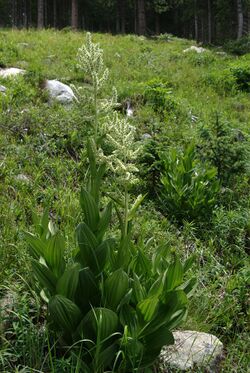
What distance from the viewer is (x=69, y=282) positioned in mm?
2865

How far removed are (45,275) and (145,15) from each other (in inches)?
1712

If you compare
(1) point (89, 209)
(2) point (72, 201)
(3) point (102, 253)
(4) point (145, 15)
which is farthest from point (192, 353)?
(4) point (145, 15)

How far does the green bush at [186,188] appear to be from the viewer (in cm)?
574

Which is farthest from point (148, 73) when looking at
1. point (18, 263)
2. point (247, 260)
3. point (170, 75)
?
point (18, 263)

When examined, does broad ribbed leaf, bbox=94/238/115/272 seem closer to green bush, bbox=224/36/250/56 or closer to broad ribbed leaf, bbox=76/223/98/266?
broad ribbed leaf, bbox=76/223/98/266

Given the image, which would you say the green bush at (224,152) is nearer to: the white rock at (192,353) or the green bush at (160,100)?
the green bush at (160,100)

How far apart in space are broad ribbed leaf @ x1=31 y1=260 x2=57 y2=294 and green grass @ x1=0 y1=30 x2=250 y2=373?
31cm

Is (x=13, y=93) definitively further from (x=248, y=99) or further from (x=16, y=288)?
(x=248, y=99)

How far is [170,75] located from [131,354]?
11.8 m

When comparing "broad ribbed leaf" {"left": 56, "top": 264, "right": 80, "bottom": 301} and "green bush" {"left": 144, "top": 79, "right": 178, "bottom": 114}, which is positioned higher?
"broad ribbed leaf" {"left": 56, "top": 264, "right": 80, "bottom": 301}

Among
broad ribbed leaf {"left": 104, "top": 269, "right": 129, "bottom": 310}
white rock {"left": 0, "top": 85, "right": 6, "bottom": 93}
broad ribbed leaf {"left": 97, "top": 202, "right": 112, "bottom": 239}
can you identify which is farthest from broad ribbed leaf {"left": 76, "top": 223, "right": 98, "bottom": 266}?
white rock {"left": 0, "top": 85, "right": 6, "bottom": 93}

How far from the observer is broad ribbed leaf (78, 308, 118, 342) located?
275 centimetres

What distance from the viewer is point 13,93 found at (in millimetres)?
8578

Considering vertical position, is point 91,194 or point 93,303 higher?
point 91,194
